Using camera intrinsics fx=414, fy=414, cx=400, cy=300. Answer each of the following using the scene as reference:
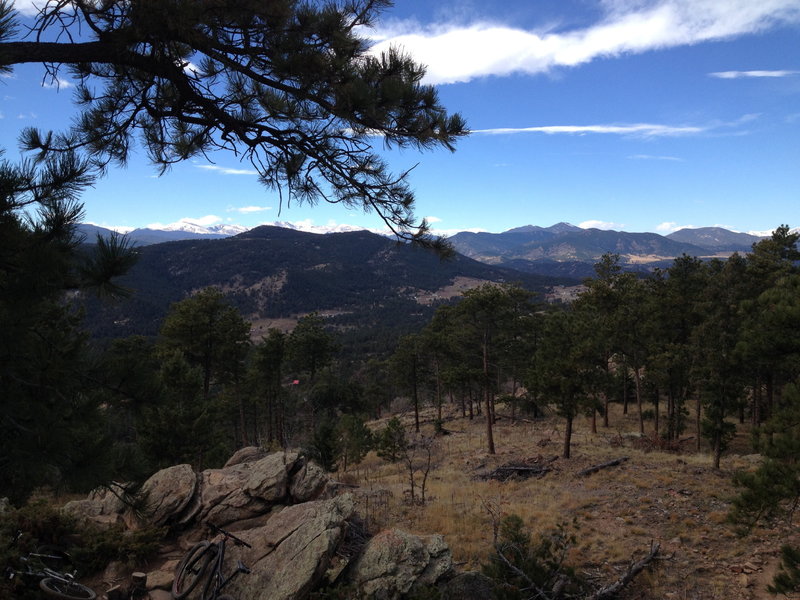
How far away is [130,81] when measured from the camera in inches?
146

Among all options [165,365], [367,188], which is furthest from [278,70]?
[165,365]

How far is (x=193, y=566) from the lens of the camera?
6.51m

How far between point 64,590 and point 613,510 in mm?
12621

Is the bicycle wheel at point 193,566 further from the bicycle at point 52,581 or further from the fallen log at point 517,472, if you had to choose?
the fallen log at point 517,472

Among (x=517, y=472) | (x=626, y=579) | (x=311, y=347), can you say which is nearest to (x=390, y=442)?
(x=517, y=472)

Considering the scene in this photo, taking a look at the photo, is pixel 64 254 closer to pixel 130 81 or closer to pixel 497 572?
pixel 130 81

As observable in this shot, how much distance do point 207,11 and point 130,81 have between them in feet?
3.99

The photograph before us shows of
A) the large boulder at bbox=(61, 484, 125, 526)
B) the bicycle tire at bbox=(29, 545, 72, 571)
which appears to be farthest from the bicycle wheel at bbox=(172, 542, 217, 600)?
the large boulder at bbox=(61, 484, 125, 526)

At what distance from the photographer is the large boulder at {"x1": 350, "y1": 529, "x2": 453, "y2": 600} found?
19.8 feet

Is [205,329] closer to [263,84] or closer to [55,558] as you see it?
[55,558]

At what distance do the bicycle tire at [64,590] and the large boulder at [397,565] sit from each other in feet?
11.9

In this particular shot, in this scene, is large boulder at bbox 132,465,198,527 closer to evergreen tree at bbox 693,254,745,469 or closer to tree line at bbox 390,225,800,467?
tree line at bbox 390,225,800,467

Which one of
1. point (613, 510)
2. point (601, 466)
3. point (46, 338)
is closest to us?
point (46, 338)

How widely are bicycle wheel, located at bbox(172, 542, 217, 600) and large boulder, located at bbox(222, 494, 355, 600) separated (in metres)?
0.49
